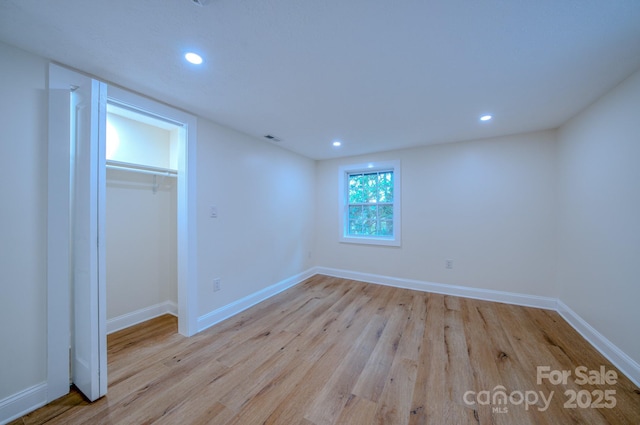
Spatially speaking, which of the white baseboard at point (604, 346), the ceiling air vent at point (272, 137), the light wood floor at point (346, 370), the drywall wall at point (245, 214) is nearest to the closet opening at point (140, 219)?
the light wood floor at point (346, 370)

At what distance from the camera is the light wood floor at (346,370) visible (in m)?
1.35

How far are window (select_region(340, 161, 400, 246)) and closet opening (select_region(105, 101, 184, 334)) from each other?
2.66m

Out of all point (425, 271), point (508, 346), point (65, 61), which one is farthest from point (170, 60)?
point (425, 271)

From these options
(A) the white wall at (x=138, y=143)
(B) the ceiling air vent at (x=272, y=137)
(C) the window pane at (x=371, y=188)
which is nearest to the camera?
(A) the white wall at (x=138, y=143)

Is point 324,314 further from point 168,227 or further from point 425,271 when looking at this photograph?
point 168,227

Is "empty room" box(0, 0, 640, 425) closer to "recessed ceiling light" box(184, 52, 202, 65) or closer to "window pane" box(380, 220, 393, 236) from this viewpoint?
"recessed ceiling light" box(184, 52, 202, 65)

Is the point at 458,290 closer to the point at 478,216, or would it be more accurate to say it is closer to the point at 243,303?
the point at 478,216

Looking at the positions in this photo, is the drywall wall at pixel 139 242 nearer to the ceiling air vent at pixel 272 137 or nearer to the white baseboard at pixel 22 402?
the white baseboard at pixel 22 402

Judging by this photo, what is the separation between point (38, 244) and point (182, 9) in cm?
171

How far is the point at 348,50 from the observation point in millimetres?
1378

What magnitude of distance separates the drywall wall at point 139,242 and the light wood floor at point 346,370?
34 cm

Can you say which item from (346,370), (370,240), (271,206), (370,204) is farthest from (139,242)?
(370,204)

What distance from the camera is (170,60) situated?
1465 millimetres

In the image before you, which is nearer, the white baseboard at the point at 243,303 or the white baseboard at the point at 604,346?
the white baseboard at the point at 604,346
